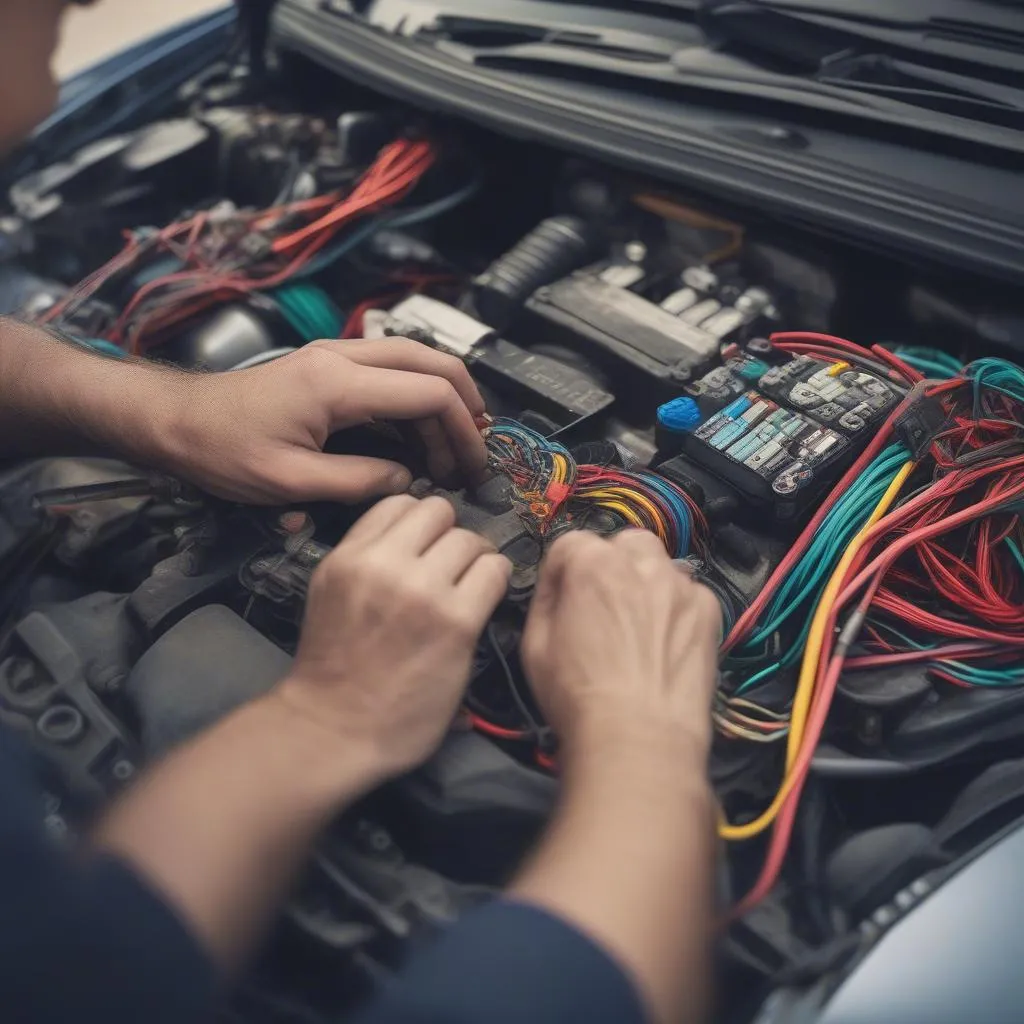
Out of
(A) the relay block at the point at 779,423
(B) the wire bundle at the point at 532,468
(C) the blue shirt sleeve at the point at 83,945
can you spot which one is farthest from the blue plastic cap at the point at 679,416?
(C) the blue shirt sleeve at the point at 83,945

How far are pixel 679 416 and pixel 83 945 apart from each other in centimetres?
83

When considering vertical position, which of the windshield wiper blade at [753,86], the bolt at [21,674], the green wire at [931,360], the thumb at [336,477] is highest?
the windshield wiper blade at [753,86]

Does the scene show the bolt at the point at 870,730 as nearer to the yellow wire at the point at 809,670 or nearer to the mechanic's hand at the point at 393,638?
the yellow wire at the point at 809,670

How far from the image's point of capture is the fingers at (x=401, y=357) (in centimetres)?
107

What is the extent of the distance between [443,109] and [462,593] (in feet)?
3.36

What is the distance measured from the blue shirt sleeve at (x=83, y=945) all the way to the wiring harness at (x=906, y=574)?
1.65 feet

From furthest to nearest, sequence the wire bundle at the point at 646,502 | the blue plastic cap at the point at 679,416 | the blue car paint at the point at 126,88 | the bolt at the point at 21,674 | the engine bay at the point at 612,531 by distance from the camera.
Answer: the blue car paint at the point at 126,88 → the blue plastic cap at the point at 679,416 → the wire bundle at the point at 646,502 → the bolt at the point at 21,674 → the engine bay at the point at 612,531

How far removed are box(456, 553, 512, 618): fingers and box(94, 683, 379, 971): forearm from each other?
6.0 inches

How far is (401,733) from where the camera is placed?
789 mm

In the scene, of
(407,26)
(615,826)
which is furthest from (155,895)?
(407,26)

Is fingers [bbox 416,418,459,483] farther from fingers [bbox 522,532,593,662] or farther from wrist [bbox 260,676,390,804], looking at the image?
wrist [bbox 260,676,390,804]

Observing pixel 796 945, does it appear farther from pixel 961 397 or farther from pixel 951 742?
pixel 961 397

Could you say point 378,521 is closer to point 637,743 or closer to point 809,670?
point 637,743

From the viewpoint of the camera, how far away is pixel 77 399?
3.75 feet
